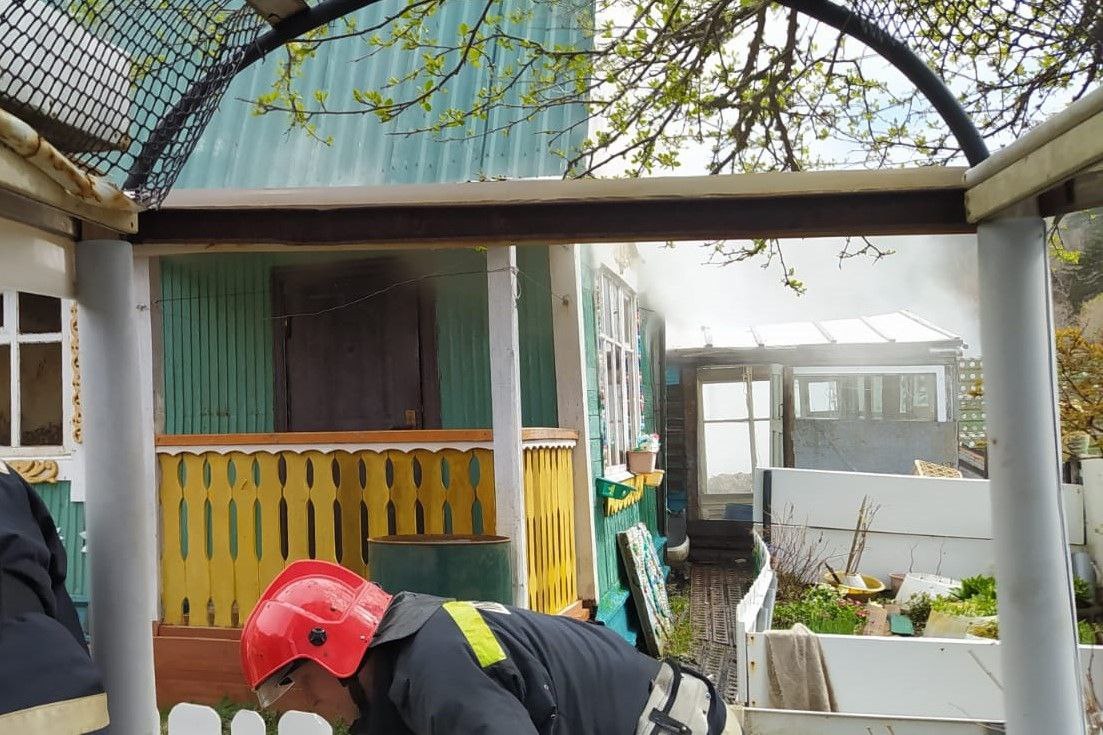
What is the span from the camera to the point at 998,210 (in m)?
2.11

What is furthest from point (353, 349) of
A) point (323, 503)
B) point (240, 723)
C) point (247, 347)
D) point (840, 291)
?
point (840, 291)

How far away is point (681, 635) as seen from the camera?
920 centimetres

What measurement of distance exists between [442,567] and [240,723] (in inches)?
91.2

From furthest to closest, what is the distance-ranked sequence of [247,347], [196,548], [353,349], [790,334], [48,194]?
1. [790,334]
2. [247,347]
3. [353,349]
4. [196,548]
5. [48,194]

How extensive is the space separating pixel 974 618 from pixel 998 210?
19.0 feet

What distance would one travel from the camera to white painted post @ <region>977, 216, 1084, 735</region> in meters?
2.22

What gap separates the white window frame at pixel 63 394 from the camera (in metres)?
7.34

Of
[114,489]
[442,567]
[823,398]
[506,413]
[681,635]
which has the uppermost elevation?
[823,398]

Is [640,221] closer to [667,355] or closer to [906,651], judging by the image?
[906,651]

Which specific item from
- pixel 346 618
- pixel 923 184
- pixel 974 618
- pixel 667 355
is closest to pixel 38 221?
pixel 346 618

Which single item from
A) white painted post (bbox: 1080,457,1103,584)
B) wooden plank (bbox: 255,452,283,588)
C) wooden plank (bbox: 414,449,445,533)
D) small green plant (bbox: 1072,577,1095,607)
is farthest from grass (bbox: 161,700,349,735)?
white painted post (bbox: 1080,457,1103,584)

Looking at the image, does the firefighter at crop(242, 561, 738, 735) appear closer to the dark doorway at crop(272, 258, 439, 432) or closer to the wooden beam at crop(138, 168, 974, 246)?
the wooden beam at crop(138, 168, 974, 246)

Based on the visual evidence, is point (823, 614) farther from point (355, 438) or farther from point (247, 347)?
point (247, 347)

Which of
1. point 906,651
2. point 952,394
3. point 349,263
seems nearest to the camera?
point 906,651
